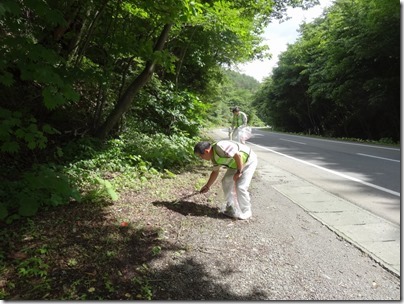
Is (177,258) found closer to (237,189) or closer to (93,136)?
(237,189)

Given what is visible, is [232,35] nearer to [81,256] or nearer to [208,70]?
[208,70]

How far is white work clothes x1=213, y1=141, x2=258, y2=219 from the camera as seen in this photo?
4.35 metres

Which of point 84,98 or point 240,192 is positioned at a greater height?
point 84,98

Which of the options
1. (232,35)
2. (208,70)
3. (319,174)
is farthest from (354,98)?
(319,174)

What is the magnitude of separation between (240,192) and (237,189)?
0.21 ft

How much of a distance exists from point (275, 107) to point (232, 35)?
110 feet

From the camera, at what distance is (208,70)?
15008 millimetres

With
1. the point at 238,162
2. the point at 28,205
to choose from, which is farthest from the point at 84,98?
the point at 238,162

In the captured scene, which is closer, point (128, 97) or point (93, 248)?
point (93, 248)

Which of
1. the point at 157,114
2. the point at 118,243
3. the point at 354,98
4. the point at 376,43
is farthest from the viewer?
the point at 354,98

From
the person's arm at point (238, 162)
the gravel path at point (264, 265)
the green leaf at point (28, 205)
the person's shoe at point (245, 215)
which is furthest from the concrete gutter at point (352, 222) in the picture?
the green leaf at point (28, 205)

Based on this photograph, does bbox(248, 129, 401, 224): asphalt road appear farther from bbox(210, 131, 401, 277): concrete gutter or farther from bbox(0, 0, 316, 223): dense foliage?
bbox(0, 0, 316, 223): dense foliage

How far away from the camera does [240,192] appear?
4.42m

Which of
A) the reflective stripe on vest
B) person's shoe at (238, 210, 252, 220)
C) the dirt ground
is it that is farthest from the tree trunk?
person's shoe at (238, 210, 252, 220)
